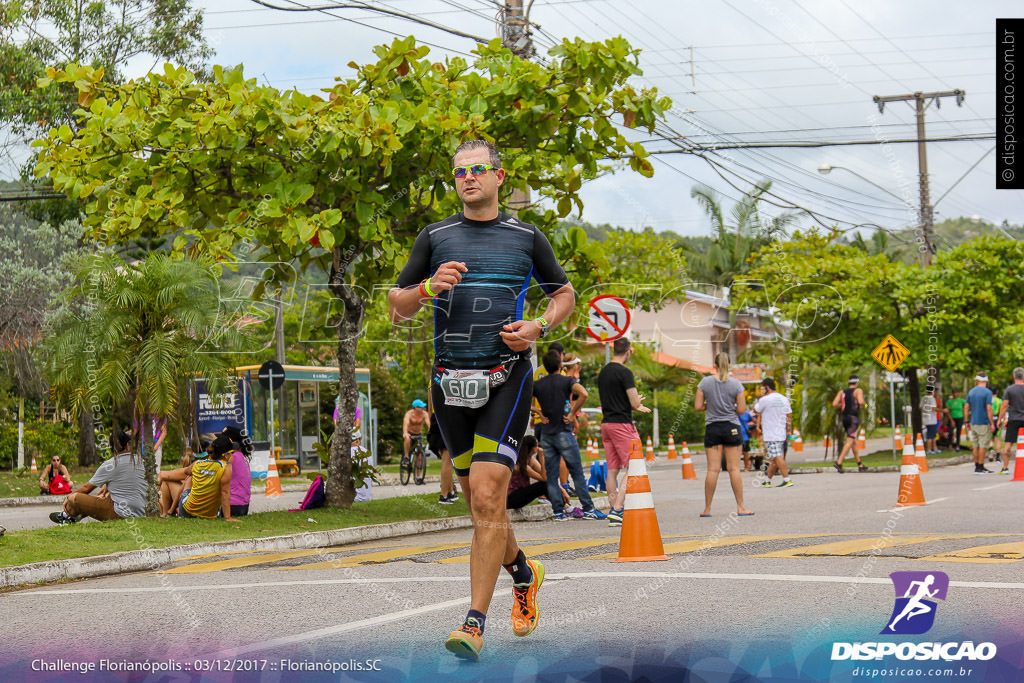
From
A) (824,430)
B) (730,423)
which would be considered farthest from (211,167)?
(824,430)

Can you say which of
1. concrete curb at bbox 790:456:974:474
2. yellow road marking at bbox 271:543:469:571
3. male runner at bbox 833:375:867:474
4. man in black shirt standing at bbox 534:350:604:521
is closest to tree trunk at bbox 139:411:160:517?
yellow road marking at bbox 271:543:469:571

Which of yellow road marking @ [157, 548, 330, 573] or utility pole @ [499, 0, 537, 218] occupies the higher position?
utility pole @ [499, 0, 537, 218]

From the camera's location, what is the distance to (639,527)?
8539 mm

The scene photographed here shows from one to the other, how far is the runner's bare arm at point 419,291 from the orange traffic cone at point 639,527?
11.4 feet

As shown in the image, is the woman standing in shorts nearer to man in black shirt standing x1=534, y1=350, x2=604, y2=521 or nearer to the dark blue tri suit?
man in black shirt standing x1=534, y1=350, x2=604, y2=521

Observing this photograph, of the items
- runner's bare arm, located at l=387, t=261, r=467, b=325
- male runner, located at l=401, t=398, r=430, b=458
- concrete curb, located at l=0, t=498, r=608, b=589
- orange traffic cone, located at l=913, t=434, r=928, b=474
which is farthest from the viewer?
male runner, located at l=401, t=398, r=430, b=458

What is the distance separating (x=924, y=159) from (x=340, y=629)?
30807mm

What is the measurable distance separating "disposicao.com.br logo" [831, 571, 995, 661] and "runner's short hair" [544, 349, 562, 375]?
27.0 feet

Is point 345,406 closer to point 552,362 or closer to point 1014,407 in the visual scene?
point 552,362

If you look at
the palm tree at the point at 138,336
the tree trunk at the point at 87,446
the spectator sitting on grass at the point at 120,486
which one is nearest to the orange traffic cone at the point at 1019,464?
the palm tree at the point at 138,336

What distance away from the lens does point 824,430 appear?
3772 centimetres

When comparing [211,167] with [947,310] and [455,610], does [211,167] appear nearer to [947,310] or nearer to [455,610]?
[455,610]

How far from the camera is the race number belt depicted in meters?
5.01

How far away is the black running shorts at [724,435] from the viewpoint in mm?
13320
